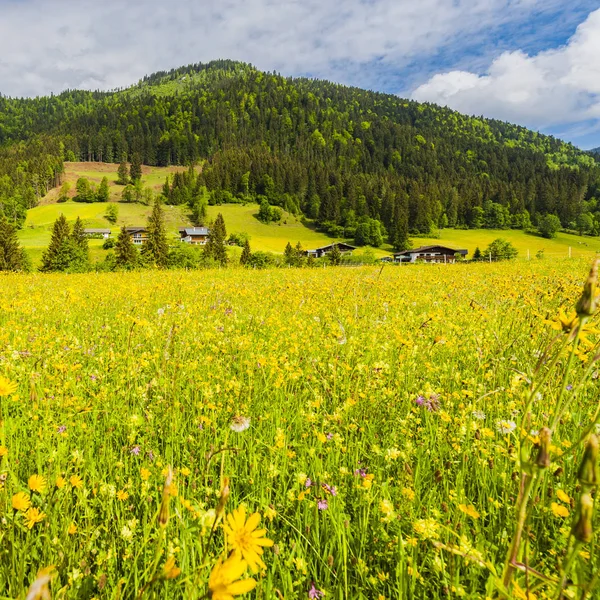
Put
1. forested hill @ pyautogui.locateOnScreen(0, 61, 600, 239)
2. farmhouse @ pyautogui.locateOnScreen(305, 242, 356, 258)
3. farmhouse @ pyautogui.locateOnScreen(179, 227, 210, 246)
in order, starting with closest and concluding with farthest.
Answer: farmhouse @ pyautogui.locateOnScreen(305, 242, 356, 258)
farmhouse @ pyautogui.locateOnScreen(179, 227, 210, 246)
forested hill @ pyautogui.locateOnScreen(0, 61, 600, 239)

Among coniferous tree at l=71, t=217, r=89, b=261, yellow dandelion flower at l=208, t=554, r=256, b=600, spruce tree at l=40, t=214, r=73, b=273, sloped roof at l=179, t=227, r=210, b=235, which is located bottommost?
spruce tree at l=40, t=214, r=73, b=273

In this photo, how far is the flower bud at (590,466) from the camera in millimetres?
655

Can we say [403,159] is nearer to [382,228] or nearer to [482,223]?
[482,223]

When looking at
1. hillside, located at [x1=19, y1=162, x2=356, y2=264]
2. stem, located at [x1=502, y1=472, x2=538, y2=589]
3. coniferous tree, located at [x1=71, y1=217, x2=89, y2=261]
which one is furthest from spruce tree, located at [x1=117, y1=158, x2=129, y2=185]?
stem, located at [x1=502, y1=472, x2=538, y2=589]

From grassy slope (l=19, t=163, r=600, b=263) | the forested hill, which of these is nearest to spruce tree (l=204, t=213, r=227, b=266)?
grassy slope (l=19, t=163, r=600, b=263)

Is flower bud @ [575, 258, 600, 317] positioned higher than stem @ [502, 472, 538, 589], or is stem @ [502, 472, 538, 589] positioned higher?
flower bud @ [575, 258, 600, 317]

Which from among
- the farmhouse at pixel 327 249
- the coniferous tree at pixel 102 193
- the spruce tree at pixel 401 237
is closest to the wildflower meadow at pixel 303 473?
the farmhouse at pixel 327 249

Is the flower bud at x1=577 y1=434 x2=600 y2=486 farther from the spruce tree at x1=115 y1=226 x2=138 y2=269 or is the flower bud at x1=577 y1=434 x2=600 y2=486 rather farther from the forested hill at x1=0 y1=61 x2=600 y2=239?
the forested hill at x1=0 y1=61 x2=600 y2=239

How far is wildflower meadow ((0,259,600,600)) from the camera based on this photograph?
1067 mm

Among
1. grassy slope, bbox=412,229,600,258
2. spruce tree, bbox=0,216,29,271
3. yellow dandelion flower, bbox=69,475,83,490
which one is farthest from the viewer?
grassy slope, bbox=412,229,600,258

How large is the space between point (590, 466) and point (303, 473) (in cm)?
146

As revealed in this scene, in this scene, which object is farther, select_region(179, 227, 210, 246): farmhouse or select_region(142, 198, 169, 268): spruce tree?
select_region(179, 227, 210, 246): farmhouse

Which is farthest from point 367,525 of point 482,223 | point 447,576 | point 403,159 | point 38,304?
point 403,159

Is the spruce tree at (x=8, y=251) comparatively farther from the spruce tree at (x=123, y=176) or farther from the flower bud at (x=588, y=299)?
the spruce tree at (x=123, y=176)
